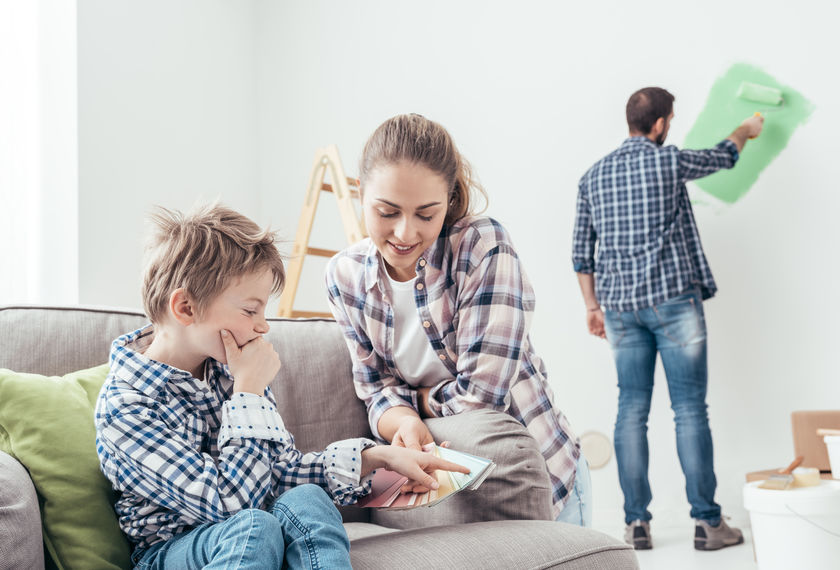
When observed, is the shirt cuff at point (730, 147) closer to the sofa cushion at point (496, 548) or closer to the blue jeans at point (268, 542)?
the sofa cushion at point (496, 548)

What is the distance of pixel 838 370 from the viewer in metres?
2.67

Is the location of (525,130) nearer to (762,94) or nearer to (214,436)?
(762,94)

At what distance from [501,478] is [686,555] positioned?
1.48m

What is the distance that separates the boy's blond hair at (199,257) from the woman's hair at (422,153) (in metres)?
0.26

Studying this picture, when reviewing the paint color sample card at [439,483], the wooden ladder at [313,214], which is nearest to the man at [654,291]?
the wooden ladder at [313,214]

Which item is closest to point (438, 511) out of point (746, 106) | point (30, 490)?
point (30, 490)

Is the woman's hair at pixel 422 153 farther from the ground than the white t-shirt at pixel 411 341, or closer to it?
farther from the ground

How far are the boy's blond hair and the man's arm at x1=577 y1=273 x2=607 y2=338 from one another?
1.90 meters

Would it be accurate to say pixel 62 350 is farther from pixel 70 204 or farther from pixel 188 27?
pixel 188 27

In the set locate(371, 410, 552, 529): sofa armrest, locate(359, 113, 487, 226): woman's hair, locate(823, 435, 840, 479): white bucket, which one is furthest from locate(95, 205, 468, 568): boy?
locate(823, 435, 840, 479): white bucket

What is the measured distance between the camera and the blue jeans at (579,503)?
4.43 feet

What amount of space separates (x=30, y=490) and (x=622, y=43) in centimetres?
266

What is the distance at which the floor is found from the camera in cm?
224

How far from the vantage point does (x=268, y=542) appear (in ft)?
2.91
